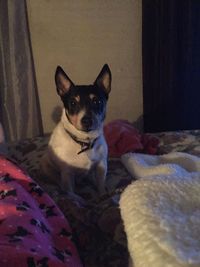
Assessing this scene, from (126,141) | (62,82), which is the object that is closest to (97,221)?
(62,82)

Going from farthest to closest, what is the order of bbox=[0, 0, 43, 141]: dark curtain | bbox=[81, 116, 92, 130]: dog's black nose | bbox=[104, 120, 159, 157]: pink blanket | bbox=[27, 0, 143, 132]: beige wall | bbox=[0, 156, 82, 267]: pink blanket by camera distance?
bbox=[27, 0, 143, 132]: beige wall → bbox=[0, 0, 43, 141]: dark curtain → bbox=[104, 120, 159, 157]: pink blanket → bbox=[81, 116, 92, 130]: dog's black nose → bbox=[0, 156, 82, 267]: pink blanket

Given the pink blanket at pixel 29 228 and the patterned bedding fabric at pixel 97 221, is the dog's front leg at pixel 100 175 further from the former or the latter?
the pink blanket at pixel 29 228

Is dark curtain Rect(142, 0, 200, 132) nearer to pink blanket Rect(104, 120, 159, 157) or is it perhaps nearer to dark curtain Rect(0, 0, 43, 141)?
pink blanket Rect(104, 120, 159, 157)

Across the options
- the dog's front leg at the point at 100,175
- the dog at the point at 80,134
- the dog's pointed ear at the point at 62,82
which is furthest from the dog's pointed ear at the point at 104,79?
the dog's front leg at the point at 100,175

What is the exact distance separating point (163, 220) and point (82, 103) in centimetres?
95

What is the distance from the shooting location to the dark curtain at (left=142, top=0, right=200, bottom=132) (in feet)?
7.79

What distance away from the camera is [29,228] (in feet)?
3.46

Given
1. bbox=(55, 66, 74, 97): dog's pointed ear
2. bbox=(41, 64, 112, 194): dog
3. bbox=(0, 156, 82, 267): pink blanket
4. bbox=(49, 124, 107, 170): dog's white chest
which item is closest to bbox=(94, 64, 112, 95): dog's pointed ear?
bbox=(41, 64, 112, 194): dog

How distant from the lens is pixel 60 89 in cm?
176

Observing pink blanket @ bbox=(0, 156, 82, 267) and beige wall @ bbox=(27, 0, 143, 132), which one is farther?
beige wall @ bbox=(27, 0, 143, 132)

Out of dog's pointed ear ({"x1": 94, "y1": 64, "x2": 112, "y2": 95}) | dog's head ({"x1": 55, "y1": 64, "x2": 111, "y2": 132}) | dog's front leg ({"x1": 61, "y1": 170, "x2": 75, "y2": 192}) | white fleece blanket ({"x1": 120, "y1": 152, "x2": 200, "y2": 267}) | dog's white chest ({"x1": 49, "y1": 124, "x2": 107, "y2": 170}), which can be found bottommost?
dog's front leg ({"x1": 61, "y1": 170, "x2": 75, "y2": 192})

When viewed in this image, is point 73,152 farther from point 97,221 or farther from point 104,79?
point 97,221

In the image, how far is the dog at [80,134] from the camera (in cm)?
170

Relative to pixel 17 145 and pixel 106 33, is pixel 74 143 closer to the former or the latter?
pixel 17 145
